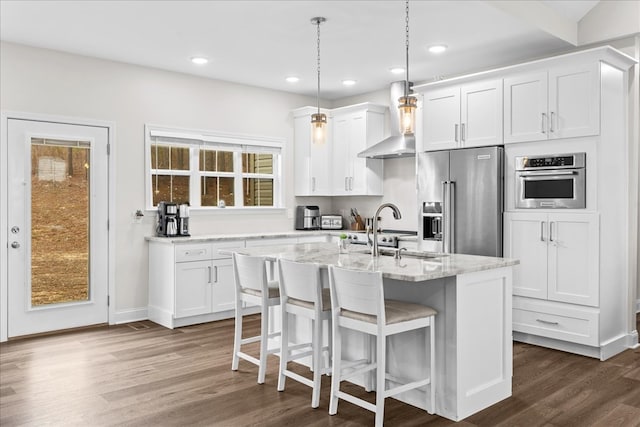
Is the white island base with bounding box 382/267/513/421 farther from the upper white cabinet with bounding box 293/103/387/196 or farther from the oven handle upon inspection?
the upper white cabinet with bounding box 293/103/387/196

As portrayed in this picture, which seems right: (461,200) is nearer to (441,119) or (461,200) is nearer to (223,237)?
(441,119)

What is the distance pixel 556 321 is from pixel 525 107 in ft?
6.13

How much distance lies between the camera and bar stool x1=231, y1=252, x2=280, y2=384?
3588 millimetres

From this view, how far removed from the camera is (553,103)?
14.4ft

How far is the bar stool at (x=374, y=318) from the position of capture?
9.12 feet

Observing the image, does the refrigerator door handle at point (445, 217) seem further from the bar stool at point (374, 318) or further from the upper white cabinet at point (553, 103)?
the bar stool at point (374, 318)

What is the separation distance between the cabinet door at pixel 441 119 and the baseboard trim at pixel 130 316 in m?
3.45

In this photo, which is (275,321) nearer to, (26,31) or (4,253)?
(4,253)

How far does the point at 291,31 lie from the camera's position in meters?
4.45

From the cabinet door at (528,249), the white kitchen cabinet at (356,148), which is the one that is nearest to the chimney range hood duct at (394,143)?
the white kitchen cabinet at (356,148)

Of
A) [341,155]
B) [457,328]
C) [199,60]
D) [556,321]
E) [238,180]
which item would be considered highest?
[199,60]

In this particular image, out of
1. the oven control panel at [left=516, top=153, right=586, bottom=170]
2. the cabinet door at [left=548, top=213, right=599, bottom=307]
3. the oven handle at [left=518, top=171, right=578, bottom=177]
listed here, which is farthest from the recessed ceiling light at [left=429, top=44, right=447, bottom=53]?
the cabinet door at [left=548, top=213, right=599, bottom=307]

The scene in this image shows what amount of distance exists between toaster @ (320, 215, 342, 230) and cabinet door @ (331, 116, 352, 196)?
34 centimetres

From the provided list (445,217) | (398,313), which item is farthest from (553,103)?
(398,313)
